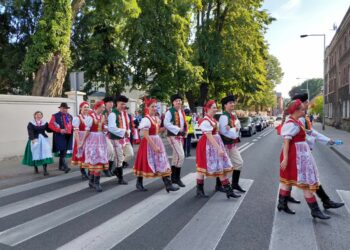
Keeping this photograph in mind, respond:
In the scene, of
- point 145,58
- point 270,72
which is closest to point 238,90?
point 145,58

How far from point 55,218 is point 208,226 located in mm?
2358

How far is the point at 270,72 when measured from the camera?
71.2 m

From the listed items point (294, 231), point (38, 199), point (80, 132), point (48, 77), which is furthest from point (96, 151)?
point (48, 77)

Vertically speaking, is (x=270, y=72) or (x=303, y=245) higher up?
(x=270, y=72)

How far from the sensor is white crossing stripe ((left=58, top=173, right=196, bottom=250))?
4117 millimetres

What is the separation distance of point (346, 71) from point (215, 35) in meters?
14.6

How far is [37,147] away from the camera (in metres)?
8.77

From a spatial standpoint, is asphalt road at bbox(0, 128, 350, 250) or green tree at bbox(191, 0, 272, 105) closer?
asphalt road at bbox(0, 128, 350, 250)

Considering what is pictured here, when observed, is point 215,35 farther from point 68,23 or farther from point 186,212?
point 186,212

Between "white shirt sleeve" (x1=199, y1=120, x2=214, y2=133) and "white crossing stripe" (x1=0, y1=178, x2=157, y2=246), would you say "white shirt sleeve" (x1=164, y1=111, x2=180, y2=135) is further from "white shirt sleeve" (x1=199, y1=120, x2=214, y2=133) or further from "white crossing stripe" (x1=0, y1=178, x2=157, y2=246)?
"white crossing stripe" (x1=0, y1=178, x2=157, y2=246)

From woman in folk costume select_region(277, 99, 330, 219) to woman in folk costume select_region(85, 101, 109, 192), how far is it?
369cm

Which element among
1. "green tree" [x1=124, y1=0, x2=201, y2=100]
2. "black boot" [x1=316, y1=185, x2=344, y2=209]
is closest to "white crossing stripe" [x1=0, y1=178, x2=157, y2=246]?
"black boot" [x1=316, y1=185, x2=344, y2=209]

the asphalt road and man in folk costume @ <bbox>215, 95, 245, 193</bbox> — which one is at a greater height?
man in folk costume @ <bbox>215, 95, 245, 193</bbox>

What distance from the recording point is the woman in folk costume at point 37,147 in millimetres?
8734
